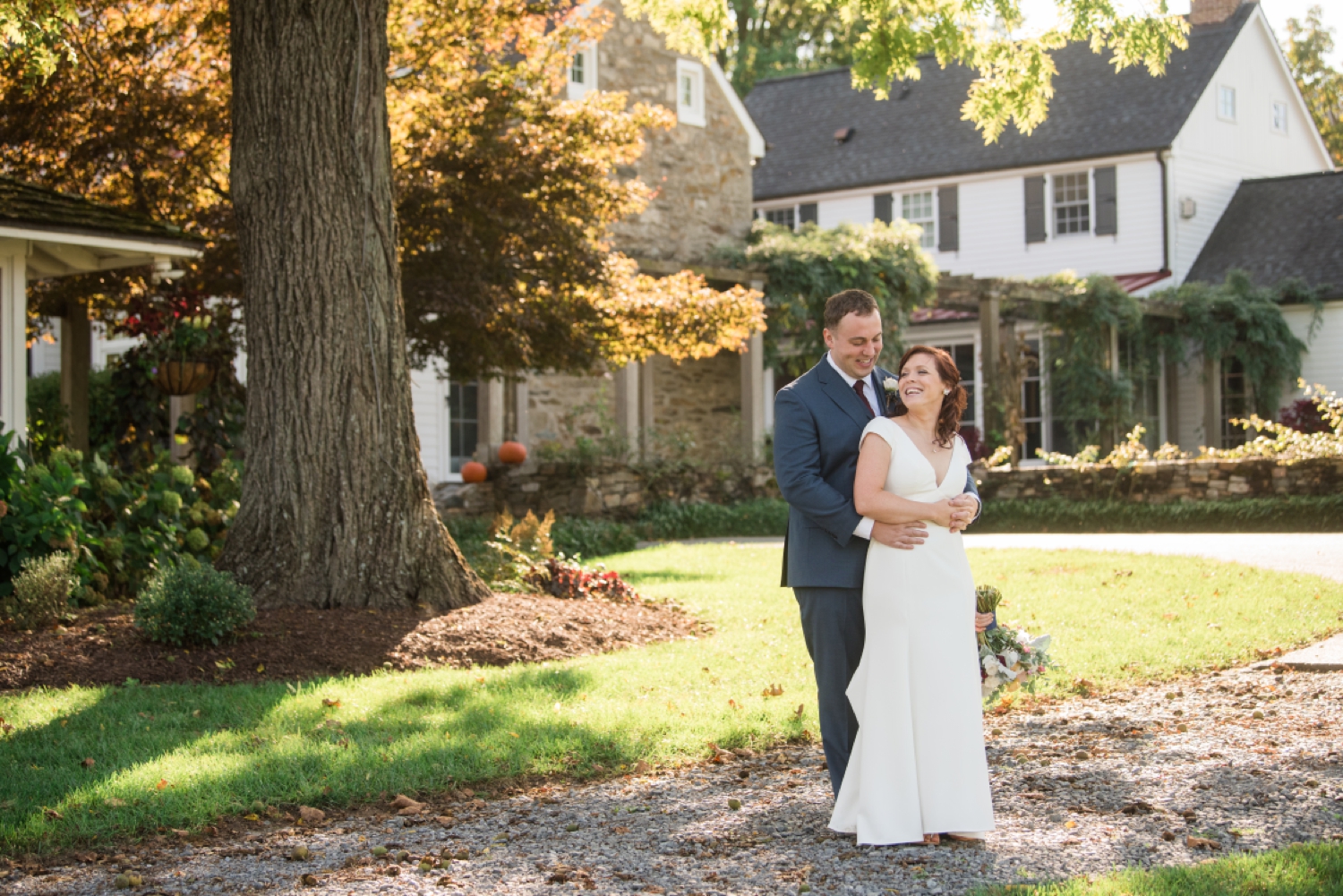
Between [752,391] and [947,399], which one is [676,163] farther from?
[947,399]

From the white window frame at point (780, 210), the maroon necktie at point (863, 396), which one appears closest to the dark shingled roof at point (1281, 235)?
the white window frame at point (780, 210)

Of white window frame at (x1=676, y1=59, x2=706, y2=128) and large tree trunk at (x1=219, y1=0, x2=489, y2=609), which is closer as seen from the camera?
large tree trunk at (x1=219, y1=0, x2=489, y2=609)

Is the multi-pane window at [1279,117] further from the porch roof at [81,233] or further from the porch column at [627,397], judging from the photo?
the porch roof at [81,233]

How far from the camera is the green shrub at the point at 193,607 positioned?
6.80 m

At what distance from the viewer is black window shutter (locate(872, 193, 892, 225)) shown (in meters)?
25.8

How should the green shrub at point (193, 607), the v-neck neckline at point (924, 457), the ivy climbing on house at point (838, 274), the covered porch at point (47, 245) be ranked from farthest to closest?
the ivy climbing on house at point (838, 274) < the covered porch at point (47, 245) < the green shrub at point (193, 607) < the v-neck neckline at point (924, 457)

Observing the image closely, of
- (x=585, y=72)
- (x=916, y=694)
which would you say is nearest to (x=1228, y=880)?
(x=916, y=694)

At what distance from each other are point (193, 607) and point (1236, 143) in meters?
24.4

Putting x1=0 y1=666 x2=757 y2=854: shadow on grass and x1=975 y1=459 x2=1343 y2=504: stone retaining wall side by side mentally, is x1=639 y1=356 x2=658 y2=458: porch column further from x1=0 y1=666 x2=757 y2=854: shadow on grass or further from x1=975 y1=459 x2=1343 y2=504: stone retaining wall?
x1=0 y1=666 x2=757 y2=854: shadow on grass

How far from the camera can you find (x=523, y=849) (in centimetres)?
414

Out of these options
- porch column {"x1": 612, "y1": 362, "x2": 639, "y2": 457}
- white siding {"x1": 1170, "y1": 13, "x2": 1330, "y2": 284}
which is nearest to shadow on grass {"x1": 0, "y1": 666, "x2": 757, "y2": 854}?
porch column {"x1": 612, "y1": 362, "x2": 639, "y2": 457}

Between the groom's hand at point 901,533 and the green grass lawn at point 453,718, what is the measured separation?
1682 mm

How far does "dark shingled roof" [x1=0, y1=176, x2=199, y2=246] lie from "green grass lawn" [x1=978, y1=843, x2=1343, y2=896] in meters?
8.18

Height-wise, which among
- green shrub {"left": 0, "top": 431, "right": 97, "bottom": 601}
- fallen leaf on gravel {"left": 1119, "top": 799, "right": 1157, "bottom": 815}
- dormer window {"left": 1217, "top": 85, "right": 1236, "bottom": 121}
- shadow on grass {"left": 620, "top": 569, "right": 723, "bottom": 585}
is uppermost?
dormer window {"left": 1217, "top": 85, "right": 1236, "bottom": 121}
